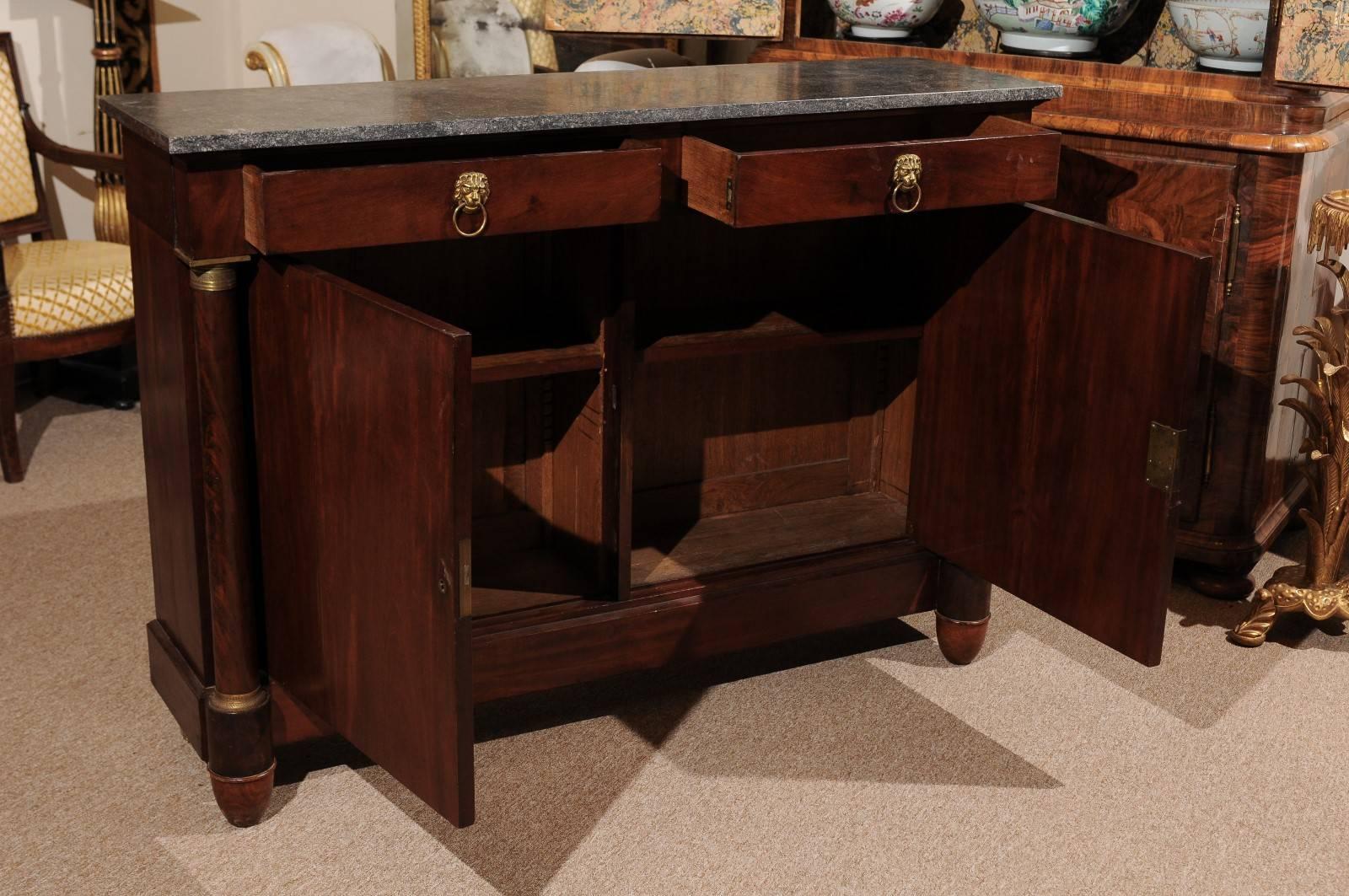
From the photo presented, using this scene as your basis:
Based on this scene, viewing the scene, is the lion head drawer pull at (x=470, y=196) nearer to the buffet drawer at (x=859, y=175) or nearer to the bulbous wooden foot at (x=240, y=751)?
the buffet drawer at (x=859, y=175)

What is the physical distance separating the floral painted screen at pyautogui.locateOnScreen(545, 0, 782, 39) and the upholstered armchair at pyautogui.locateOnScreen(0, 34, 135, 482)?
117 cm

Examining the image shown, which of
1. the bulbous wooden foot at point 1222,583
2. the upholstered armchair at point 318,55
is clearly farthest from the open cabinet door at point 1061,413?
the upholstered armchair at point 318,55

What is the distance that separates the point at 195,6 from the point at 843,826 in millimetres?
3319

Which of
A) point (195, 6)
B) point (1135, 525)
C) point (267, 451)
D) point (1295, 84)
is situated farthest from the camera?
point (195, 6)

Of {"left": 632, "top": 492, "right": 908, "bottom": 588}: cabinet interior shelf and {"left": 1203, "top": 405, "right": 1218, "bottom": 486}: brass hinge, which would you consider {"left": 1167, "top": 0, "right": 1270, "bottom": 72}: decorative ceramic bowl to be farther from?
{"left": 632, "top": 492, "right": 908, "bottom": 588}: cabinet interior shelf

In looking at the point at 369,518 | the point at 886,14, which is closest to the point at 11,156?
the point at 886,14

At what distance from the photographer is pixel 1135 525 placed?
2.24 meters

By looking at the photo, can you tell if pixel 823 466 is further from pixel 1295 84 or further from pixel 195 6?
pixel 195 6

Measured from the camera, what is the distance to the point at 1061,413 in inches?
92.8

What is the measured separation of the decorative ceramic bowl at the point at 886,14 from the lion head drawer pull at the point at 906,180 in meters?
1.37

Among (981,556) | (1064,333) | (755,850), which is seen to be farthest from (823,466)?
(755,850)

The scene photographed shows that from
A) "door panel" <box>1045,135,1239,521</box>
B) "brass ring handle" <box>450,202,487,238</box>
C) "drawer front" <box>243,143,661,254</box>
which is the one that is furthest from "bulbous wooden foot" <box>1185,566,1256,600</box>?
"brass ring handle" <box>450,202,487,238</box>

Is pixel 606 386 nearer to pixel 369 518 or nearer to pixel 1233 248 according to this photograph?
pixel 369 518

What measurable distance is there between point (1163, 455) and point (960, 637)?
0.67m
